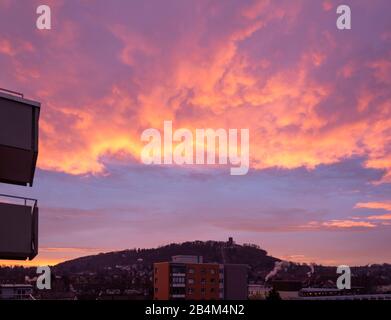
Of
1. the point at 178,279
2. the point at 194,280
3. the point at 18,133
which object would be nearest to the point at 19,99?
the point at 18,133

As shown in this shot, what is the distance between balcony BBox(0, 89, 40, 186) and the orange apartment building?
406 feet

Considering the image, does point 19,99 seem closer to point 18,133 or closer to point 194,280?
point 18,133

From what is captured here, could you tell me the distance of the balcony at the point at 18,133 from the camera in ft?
47.2

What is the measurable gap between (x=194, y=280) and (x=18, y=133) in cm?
13195

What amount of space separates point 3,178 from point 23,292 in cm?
14230

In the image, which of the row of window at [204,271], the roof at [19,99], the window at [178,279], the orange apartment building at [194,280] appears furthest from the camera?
the row of window at [204,271]

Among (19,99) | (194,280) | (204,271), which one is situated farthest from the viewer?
(204,271)

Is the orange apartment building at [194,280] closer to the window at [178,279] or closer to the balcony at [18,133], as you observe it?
the window at [178,279]

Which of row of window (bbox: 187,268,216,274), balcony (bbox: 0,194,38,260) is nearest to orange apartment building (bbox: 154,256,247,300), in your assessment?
row of window (bbox: 187,268,216,274)

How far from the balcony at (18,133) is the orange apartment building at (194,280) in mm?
123612

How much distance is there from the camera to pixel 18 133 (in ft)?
48.0


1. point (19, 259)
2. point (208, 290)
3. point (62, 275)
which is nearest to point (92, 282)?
point (62, 275)

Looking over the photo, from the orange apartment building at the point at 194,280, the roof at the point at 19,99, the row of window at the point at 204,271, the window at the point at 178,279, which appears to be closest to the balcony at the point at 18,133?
the roof at the point at 19,99
